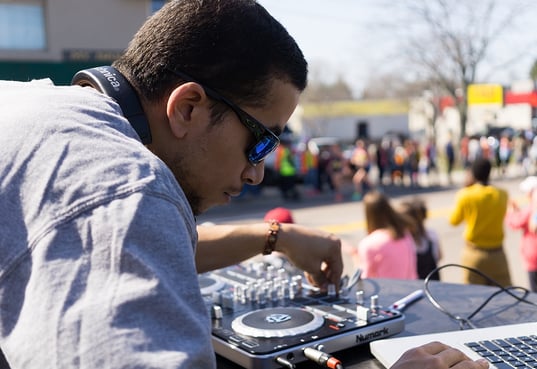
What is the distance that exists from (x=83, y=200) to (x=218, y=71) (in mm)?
410

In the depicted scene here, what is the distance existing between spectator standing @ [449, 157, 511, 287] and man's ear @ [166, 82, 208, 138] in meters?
4.56

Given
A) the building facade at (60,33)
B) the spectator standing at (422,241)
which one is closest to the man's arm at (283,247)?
the spectator standing at (422,241)

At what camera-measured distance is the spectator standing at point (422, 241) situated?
4648 millimetres

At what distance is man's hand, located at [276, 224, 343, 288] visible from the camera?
183 cm

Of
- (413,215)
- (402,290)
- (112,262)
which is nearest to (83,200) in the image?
(112,262)

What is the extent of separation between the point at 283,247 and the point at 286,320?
1.60 ft

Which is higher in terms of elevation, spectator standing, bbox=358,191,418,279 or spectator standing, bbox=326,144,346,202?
spectator standing, bbox=358,191,418,279

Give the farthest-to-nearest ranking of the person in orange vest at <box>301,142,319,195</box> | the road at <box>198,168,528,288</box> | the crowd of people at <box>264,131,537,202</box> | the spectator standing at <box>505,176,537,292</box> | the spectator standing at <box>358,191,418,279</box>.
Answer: the person in orange vest at <box>301,142,319,195</box> → the crowd of people at <box>264,131,537,202</box> → the road at <box>198,168,528,288</box> → the spectator standing at <box>505,176,537,292</box> → the spectator standing at <box>358,191,418,279</box>

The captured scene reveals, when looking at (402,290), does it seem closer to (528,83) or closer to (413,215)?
(413,215)

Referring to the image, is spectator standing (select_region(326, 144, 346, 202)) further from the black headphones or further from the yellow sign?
the yellow sign

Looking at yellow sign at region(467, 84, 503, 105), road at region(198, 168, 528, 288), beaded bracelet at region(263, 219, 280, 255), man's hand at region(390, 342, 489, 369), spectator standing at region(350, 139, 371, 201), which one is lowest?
road at region(198, 168, 528, 288)

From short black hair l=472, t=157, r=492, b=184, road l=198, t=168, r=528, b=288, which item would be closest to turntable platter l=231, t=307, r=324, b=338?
short black hair l=472, t=157, r=492, b=184

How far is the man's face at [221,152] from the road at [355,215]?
598cm

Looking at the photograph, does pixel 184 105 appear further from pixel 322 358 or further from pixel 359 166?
pixel 359 166
